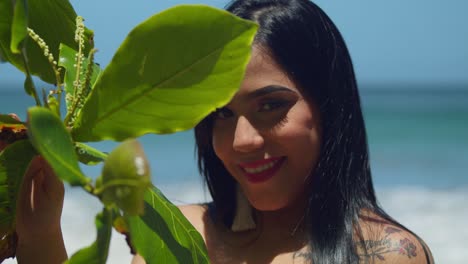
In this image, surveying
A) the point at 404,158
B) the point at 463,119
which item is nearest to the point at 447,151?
the point at 404,158

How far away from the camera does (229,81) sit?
2.56ft

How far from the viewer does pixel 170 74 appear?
80cm

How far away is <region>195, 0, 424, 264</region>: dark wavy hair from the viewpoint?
163 cm

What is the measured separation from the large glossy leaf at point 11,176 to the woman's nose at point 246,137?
25.3 inches

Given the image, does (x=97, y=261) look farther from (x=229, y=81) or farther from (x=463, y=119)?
(x=463, y=119)

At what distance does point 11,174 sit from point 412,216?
780 centimetres

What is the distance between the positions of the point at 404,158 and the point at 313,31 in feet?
38.3

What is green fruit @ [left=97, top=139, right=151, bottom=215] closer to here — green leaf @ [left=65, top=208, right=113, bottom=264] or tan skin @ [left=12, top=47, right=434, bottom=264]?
green leaf @ [left=65, top=208, right=113, bottom=264]

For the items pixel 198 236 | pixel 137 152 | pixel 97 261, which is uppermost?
pixel 137 152

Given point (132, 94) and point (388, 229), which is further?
point (388, 229)

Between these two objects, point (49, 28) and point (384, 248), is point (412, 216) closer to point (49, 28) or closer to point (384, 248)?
point (384, 248)

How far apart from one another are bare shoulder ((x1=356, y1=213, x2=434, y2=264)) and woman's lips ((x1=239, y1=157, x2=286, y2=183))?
274 millimetres

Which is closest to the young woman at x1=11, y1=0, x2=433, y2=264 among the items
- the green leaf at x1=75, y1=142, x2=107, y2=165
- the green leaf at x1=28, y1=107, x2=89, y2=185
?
the green leaf at x1=75, y1=142, x2=107, y2=165

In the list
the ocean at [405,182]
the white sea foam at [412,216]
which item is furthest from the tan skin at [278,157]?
the white sea foam at [412,216]
